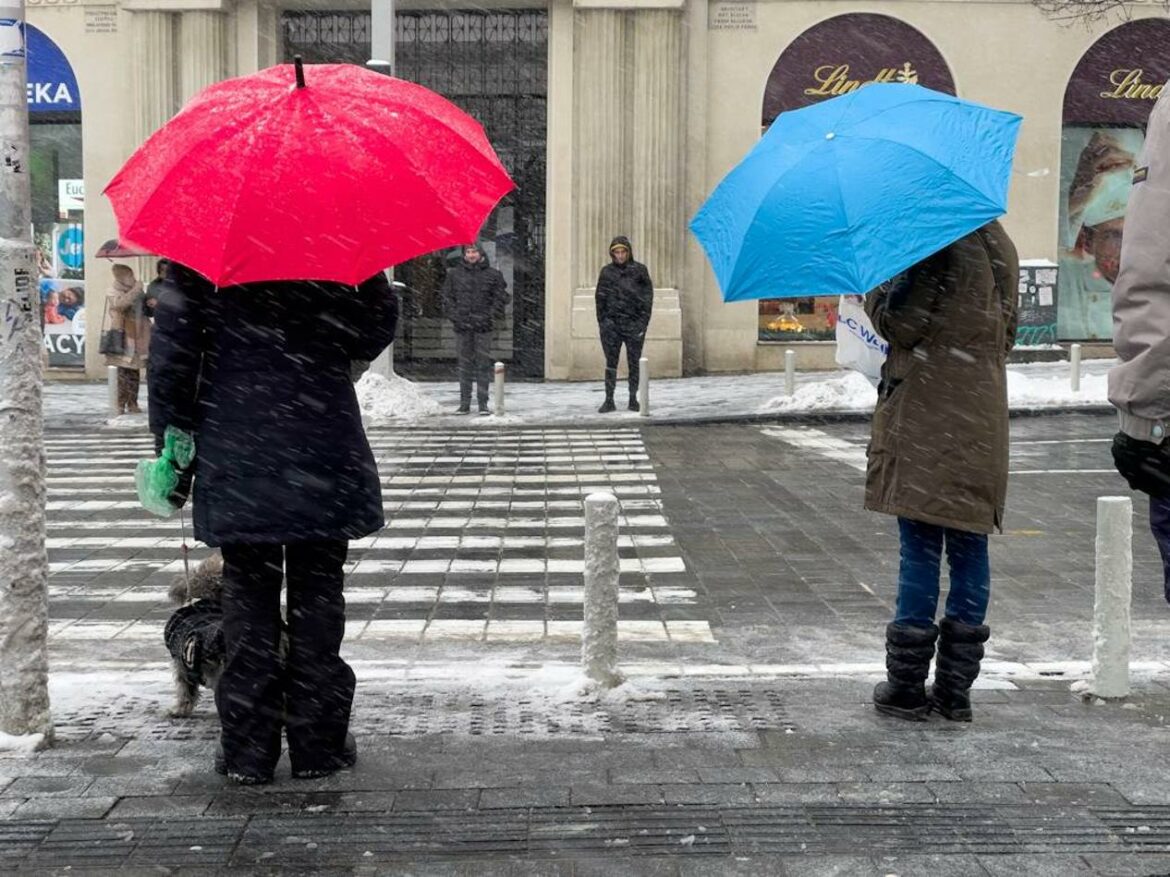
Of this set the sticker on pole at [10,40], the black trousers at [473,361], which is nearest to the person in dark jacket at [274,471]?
the sticker on pole at [10,40]

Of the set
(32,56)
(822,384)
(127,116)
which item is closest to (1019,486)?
(822,384)

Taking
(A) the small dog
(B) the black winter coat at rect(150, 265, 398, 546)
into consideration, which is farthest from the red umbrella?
(A) the small dog

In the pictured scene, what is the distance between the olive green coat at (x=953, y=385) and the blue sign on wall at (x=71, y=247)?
2150 cm

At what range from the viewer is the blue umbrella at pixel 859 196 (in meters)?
4.99

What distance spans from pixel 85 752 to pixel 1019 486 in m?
9.20

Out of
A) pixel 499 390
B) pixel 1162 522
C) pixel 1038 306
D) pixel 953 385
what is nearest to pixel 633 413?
pixel 499 390

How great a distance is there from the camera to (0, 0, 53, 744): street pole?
16.9ft

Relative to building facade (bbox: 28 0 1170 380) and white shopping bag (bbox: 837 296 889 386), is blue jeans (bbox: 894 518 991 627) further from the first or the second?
building facade (bbox: 28 0 1170 380)

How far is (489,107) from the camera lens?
80.4 ft

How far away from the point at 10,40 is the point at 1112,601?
453 centimetres

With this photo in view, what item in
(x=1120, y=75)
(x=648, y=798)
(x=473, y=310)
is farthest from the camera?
(x=1120, y=75)

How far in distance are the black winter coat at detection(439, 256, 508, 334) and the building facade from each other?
4883 mm

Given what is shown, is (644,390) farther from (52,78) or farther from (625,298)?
(52,78)

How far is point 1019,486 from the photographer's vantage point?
12.7 metres
